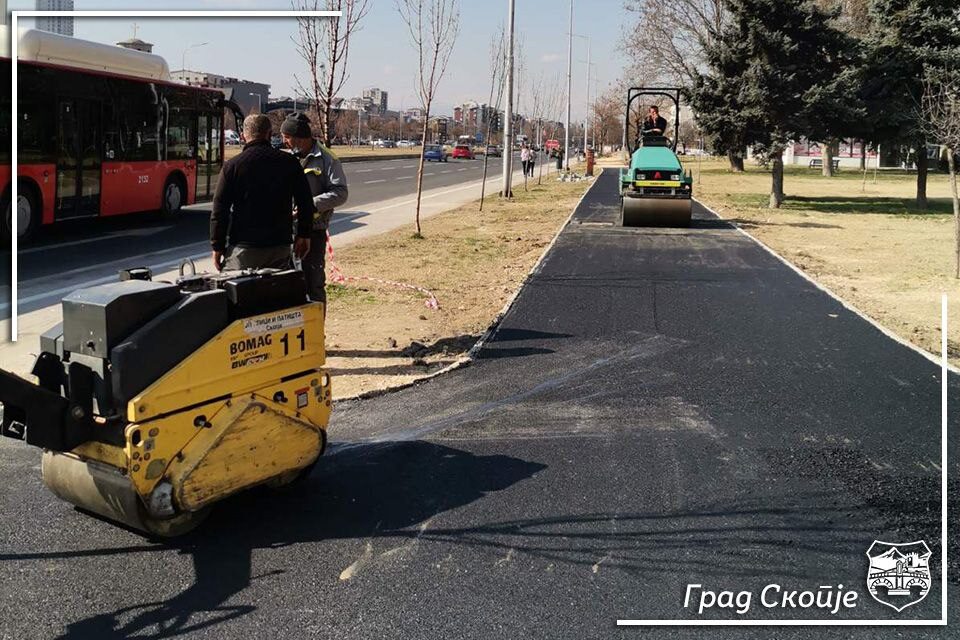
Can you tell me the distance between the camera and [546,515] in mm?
4707

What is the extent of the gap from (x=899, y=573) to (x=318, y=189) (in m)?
5.14

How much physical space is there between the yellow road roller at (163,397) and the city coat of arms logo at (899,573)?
290cm

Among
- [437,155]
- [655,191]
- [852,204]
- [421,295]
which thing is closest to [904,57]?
[852,204]

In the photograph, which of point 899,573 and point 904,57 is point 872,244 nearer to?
point 904,57

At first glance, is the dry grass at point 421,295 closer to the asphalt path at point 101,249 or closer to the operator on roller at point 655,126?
the asphalt path at point 101,249

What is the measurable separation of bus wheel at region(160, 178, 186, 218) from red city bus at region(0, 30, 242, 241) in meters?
0.02

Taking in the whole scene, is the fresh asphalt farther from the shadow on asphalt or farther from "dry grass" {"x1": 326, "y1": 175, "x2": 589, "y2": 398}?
"dry grass" {"x1": 326, "y1": 175, "x2": 589, "y2": 398}

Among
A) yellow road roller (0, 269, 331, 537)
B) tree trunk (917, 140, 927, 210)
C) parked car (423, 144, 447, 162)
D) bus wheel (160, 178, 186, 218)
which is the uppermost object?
parked car (423, 144, 447, 162)

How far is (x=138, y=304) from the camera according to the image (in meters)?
4.04

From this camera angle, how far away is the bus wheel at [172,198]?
19922mm

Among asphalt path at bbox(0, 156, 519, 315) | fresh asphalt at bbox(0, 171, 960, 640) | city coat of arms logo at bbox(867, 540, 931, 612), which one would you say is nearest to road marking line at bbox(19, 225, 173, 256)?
asphalt path at bbox(0, 156, 519, 315)

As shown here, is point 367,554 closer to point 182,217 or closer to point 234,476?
point 234,476

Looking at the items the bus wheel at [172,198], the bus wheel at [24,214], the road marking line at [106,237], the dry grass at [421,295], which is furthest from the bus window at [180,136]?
the dry grass at [421,295]

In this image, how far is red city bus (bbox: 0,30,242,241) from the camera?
1498 cm
